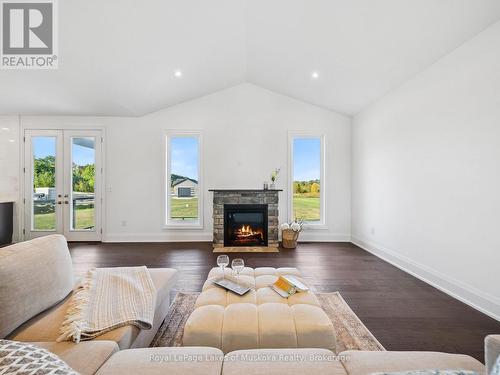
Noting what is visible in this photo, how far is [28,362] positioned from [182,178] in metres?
4.84

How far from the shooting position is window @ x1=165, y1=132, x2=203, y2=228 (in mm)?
5469

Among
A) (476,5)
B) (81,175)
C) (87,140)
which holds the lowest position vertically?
(81,175)

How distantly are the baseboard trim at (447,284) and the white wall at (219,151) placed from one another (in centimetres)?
151

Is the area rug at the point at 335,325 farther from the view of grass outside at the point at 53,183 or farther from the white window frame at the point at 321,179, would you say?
the view of grass outside at the point at 53,183

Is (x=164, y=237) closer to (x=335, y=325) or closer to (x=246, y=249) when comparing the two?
(x=246, y=249)

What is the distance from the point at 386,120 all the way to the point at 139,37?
4.09 meters

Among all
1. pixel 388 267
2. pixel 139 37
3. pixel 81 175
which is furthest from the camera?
pixel 81 175

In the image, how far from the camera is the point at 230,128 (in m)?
5.43

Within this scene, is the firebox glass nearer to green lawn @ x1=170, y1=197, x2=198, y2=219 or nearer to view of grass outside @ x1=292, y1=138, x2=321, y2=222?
green lawn @ x1=170, y1=197, x2=198, y2=219

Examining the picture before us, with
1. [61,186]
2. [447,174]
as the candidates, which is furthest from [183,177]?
[447,174]

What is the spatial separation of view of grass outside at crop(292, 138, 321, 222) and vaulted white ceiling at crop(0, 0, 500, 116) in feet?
3.44

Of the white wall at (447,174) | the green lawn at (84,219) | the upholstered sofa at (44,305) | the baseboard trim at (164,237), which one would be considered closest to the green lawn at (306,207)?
the white wall at (447,174)

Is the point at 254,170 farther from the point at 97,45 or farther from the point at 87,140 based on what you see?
the point at 87,140

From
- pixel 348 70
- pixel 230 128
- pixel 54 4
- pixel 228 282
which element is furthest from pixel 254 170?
pixel 54 4
